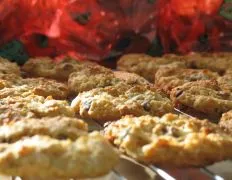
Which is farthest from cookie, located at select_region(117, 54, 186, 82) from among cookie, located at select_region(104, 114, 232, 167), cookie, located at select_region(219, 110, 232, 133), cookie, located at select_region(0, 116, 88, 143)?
cookie, located at select_region(0, 116, 88, 143)

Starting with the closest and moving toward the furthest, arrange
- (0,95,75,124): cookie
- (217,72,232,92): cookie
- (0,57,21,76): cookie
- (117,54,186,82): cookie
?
(0,95,75,124): cookie → (217,72,232,92): cookie → (0,57,21,76): cookie → (117,54,186,82): cookie

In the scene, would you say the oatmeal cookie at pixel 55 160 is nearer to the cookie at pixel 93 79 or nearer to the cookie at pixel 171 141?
the cookie at pixel 171 141

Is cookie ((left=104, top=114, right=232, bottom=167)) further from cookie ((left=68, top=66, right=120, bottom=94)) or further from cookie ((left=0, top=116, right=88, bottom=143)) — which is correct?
cookie ((left=68, top=66, right=120, bottom=94))

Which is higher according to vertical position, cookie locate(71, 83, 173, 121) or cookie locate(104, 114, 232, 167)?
cookie locate(104, 114, 232, 167)

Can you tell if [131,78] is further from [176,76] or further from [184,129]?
[184,129]

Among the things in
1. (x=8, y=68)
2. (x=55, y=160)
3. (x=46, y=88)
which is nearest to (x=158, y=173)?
(x=55, y=160)

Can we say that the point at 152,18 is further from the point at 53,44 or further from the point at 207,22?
the point at 53,44
